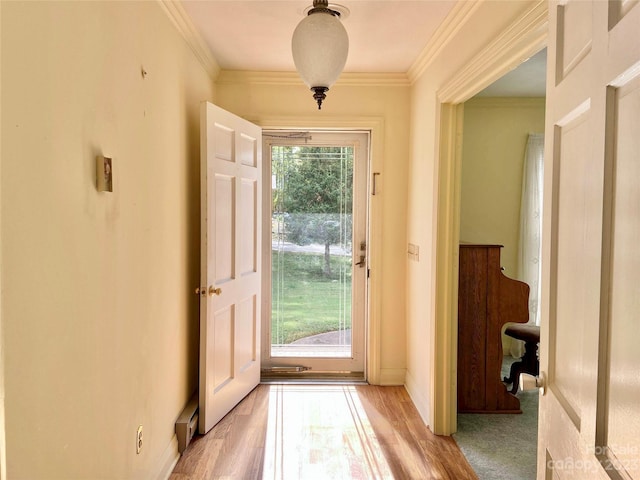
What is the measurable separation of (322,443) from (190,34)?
255 cm

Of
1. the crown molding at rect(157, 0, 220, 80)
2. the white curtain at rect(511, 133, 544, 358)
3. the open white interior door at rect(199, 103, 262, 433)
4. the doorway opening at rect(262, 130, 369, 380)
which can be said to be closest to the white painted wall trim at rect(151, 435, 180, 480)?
the open white interior door at rect(199, 103, 262, 433)

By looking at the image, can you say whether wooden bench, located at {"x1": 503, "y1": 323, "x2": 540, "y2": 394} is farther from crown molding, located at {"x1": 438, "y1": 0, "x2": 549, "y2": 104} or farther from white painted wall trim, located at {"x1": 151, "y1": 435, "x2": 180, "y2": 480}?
white painted wall trim, located at {"x1": 151, "y1": 435, "x2": 180, "y2": 480}

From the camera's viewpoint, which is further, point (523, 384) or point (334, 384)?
point (334, 384)

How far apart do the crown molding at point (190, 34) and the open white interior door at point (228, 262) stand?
1.32 ft

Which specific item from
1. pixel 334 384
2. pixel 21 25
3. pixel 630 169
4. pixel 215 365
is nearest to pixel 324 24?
pixel 21 25

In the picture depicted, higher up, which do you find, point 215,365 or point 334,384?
point 215,365

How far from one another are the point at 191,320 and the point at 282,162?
151 cm

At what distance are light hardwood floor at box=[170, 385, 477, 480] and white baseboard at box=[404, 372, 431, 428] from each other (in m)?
0.04

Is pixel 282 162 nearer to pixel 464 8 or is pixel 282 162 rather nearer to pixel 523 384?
pixel 464 8

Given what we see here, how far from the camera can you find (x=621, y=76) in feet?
2.22

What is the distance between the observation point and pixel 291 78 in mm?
3123

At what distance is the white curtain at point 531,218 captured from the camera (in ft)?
12.3

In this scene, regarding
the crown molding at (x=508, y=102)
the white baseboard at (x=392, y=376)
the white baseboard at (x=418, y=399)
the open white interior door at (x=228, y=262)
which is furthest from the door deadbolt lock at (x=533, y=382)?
the crown molding at (x=508, y=102)

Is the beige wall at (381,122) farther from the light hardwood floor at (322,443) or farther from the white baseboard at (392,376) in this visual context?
the light hardwood floor at (322,443)
